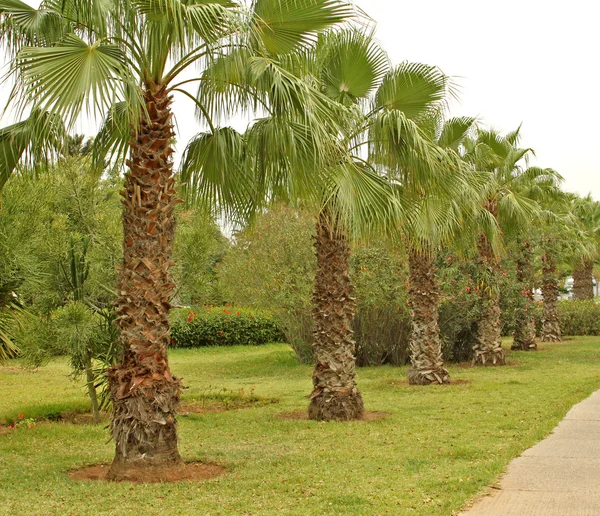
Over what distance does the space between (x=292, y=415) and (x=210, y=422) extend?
1.34m

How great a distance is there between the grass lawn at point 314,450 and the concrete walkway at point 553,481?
20cm

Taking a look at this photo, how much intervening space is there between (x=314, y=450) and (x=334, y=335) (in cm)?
267

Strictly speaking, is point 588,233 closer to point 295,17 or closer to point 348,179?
point 348,179

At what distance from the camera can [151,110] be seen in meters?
7.58

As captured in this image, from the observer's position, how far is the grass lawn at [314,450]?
21.1 ft

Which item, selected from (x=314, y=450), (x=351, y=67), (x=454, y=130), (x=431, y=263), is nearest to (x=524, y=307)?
(x=431, y=263)

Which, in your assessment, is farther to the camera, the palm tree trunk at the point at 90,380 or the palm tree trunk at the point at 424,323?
the palm tree trunk at the point at 424,323

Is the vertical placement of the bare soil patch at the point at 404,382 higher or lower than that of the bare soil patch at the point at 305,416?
higher

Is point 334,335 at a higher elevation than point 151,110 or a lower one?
lower

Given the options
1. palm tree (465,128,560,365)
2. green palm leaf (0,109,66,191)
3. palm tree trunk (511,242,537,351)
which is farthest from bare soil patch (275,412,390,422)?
palm tree trunk (511,242,537,351)

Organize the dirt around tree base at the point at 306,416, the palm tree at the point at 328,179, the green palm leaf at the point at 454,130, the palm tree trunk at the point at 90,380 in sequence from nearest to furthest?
the palm tree at the point at 328,179 < the palm tree trunk at the point at 90,380 < the dirt around tree base at the point at 306,416 < the green palm leaf at the point at 454,130

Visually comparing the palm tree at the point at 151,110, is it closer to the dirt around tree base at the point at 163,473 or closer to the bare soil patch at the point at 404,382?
the dirt around tree base at the point at 163,473

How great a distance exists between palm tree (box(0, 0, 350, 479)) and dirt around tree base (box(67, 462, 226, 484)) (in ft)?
0.31

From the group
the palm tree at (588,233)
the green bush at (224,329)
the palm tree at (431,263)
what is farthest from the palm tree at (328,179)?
the palm tree at (588,233)
